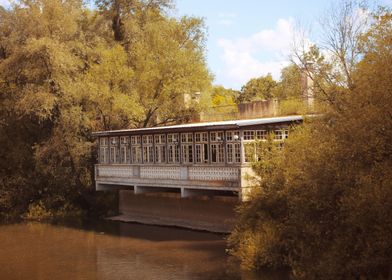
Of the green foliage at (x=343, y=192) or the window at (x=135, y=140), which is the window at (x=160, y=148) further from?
the green foliage at (x=343, y=192)

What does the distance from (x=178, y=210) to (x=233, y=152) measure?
736 centimetres

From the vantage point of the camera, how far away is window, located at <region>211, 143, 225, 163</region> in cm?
→ 2912

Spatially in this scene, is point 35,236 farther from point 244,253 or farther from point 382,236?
point 382,236

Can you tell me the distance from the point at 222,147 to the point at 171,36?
634 inches

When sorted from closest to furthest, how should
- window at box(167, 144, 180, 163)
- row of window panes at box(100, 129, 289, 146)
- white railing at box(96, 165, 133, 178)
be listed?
row of window panes at box(100, 129, 289, 146) < window at box(167, 144, 180, 163) < white railing at box(96, 165, 133, 178)

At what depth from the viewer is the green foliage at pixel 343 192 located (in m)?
Answer: 17.2

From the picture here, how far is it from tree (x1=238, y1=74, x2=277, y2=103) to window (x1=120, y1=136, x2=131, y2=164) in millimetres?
51446

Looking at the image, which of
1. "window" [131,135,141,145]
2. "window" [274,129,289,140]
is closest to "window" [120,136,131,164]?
"window" [131,135,141,145]

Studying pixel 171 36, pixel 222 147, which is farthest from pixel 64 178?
pixel 222 147

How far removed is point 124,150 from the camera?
36000 mm

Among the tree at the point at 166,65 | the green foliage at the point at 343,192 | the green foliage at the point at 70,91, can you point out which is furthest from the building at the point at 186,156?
the tree at the point at 166,65

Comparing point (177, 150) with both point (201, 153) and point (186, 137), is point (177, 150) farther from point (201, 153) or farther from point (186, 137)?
point (201, 153)

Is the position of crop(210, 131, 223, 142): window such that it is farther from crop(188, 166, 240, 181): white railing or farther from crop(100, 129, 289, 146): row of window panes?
→ crop(188, 166, 240, 181): white railing

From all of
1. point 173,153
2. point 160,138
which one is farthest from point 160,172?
point 160,138
